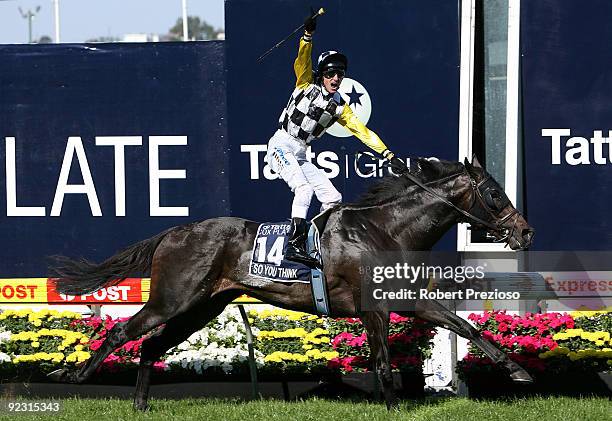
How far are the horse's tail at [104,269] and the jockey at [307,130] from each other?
99cm

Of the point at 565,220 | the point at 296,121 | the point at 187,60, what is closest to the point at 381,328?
the point at 296,121

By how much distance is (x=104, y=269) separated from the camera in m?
7.93

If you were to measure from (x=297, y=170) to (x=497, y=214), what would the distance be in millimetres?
1375

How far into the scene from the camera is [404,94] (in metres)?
8.99

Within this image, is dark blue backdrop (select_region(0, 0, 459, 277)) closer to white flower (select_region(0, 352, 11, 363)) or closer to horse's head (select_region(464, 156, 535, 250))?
white flower (select_region(0, 352, 11, 363))

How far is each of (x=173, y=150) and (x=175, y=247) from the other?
70.0 inches

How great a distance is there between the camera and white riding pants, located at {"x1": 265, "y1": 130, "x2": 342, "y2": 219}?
24.6 ft

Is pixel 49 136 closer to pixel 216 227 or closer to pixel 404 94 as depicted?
pixel 216 227

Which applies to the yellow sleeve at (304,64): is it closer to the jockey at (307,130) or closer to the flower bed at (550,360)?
the jockey at (307,130)

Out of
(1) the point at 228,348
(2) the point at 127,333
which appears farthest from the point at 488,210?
(2) the point at 127,333


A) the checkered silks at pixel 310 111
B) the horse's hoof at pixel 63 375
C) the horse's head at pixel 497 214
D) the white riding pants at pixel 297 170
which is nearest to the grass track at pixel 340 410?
the horse's hoof at pixel 63 375

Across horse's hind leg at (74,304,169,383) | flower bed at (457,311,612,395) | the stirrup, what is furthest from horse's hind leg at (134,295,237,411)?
flower bed at (457,311,612,395)

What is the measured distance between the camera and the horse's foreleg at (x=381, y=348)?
7.15 metres

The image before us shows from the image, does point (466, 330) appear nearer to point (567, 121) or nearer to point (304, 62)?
point (304, 62)
